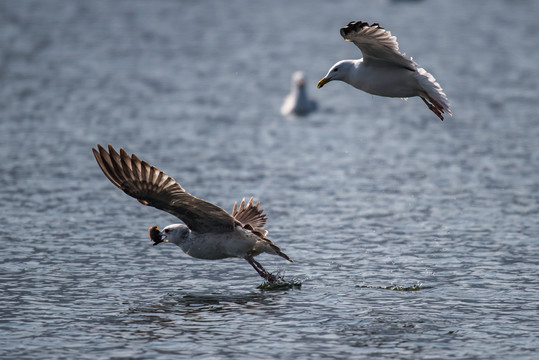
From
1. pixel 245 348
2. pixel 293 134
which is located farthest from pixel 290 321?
pixel 293 134

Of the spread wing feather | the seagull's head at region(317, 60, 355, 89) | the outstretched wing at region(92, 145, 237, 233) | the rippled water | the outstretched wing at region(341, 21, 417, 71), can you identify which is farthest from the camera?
the spread wing feather

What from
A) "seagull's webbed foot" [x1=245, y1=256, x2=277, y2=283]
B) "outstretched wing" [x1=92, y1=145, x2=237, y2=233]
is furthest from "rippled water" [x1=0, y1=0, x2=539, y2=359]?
"outstretched wing" [x1=92, y1=145, x2=237, y2=233]

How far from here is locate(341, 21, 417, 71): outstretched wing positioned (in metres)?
11.4

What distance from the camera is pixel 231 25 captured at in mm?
50594

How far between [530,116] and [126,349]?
59.5ft

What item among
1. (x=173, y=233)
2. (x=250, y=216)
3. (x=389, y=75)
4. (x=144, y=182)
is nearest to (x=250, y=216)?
(x=250, y=216)

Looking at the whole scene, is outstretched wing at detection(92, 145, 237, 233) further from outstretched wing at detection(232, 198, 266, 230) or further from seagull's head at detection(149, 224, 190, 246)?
outstretched wing at detection(232, 198, 266, 230)

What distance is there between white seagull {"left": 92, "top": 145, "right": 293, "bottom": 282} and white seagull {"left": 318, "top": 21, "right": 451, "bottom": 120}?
82.2 inches

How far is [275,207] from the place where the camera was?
1741cm

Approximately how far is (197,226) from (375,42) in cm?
327

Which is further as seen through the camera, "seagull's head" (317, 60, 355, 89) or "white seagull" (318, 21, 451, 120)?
"seagull's head" (317, 60, 355, 89)

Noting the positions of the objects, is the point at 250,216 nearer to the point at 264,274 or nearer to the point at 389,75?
the point at 264,274

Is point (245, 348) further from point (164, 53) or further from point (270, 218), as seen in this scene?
point (164, 53)

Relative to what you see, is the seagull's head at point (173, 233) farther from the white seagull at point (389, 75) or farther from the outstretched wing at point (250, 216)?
the white seagull at point (389, 75)
